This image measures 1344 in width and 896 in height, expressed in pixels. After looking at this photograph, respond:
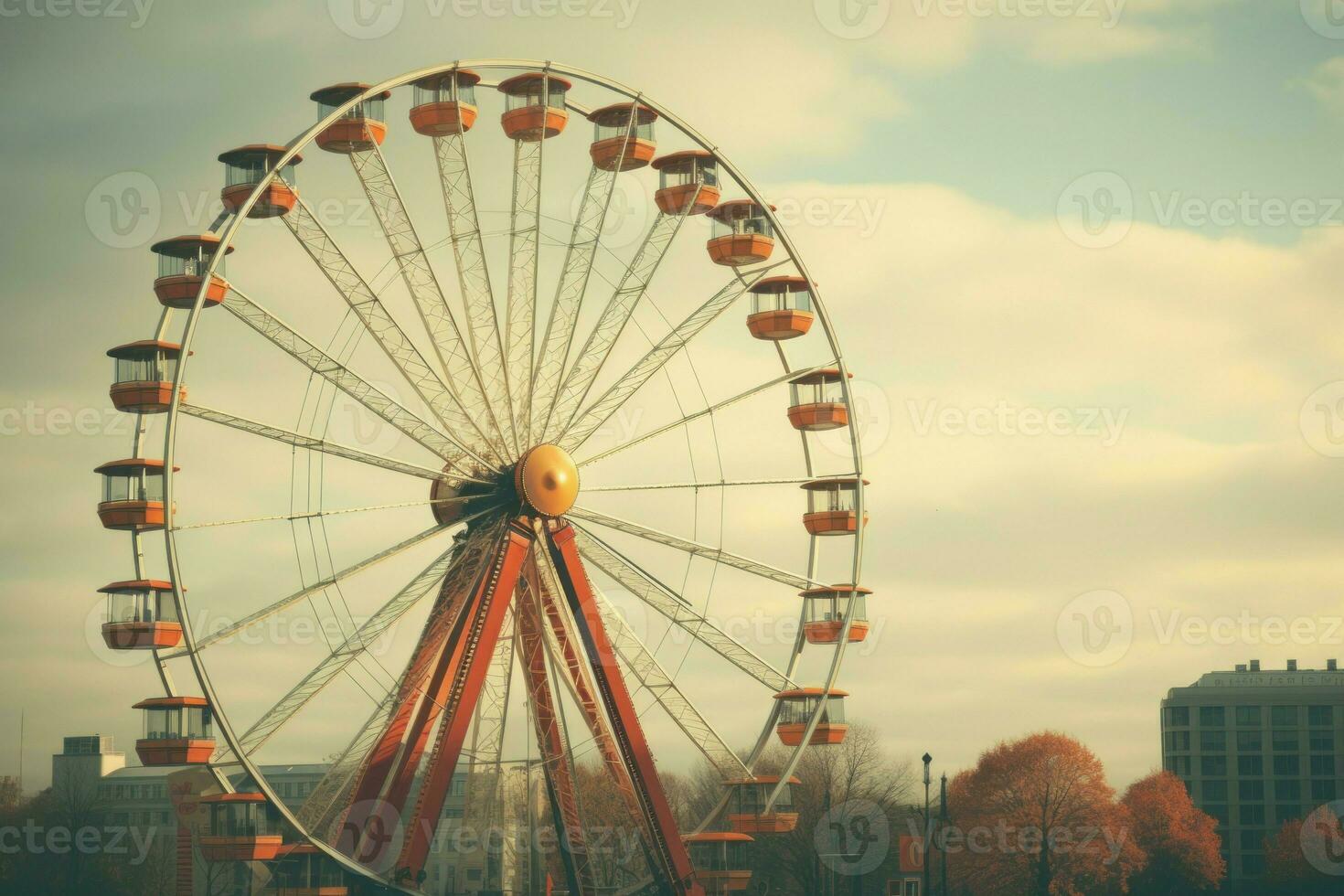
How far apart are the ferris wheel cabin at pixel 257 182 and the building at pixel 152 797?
53307 millimetres

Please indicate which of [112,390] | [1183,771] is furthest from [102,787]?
[112,390]

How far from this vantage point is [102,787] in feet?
398

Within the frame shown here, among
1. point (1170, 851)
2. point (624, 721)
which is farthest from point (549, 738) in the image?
point (1170, 851)

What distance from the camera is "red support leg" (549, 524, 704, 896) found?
38750mm

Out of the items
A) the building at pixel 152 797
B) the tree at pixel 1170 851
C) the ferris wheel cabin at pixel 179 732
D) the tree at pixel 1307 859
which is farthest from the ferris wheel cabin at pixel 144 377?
the tree at pixel 1307 859

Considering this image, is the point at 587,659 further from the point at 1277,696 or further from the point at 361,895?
the point at 1277,696

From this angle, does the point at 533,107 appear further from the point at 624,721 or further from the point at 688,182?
the point at 624,721

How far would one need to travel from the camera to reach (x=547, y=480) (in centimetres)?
3859

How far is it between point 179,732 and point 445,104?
50.4 ft

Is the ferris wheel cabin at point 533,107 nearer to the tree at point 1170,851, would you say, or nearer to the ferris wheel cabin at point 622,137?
the ferris wheel cabin at point 622,137

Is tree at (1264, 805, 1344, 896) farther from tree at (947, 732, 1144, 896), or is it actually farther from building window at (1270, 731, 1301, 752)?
building window at (1270, 731, 1301, 752)

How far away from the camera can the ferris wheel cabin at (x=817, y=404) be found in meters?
43.4

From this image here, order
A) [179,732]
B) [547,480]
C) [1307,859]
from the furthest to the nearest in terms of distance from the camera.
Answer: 1. [1307,859]
2. [547,480]
3. [179,732]

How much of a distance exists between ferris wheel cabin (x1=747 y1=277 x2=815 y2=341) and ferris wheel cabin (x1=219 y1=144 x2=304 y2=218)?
11829mm
